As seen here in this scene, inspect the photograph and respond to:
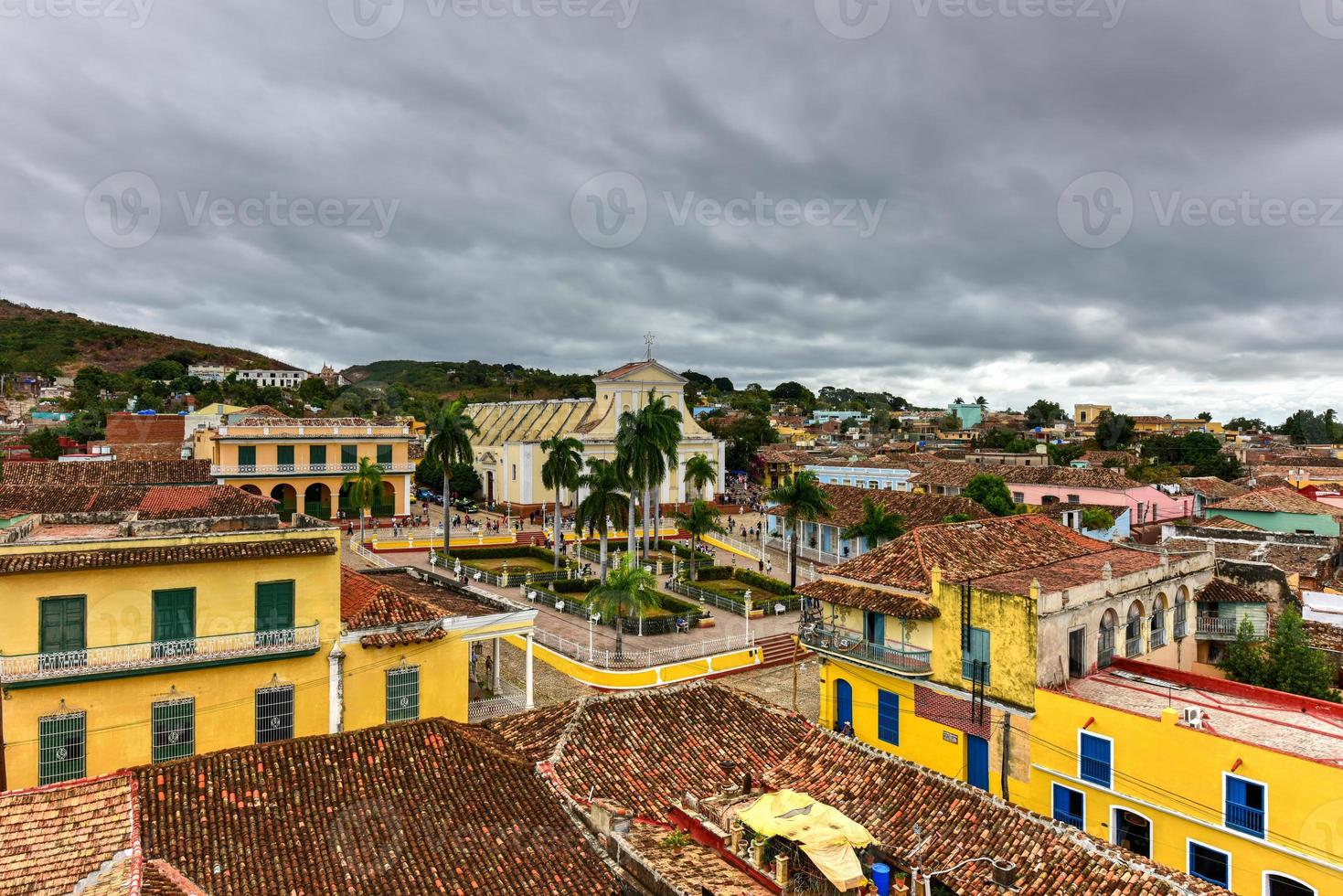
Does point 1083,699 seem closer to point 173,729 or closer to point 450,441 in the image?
point 173,729

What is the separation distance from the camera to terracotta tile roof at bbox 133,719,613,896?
31.4 ft

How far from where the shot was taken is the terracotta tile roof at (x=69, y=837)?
8930 mm

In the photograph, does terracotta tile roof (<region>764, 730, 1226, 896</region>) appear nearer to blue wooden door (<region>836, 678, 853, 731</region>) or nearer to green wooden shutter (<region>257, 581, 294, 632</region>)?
blue wooden door (<region>836, 678, 853, 731</region>)

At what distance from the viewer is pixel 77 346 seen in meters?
140

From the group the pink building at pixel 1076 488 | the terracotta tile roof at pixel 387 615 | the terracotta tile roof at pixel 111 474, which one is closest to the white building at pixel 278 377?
the terracotta tile roof at pixel 111 474

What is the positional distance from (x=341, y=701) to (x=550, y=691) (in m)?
7.60

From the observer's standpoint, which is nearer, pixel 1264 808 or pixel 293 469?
pixel 1264 808

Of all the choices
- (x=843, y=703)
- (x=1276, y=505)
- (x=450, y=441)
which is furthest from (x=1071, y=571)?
(x=450, y=441)

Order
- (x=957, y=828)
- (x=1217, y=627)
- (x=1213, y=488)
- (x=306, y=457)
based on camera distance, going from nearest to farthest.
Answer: (x=957, y=828) < (x=1217, y=627) < (x=306, y=457) < (x=1213, y=488)

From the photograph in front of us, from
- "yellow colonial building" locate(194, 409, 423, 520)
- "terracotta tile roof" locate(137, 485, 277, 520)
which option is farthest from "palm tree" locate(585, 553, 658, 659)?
"yellow colonial building" locate(194, 409, 423, 520)

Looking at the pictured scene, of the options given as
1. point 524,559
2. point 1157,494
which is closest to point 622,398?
point 524,559

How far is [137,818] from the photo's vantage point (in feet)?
32.3

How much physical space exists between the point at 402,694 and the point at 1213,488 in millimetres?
52293

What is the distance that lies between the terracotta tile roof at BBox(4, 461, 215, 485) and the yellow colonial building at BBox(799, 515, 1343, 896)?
97.6 feet
